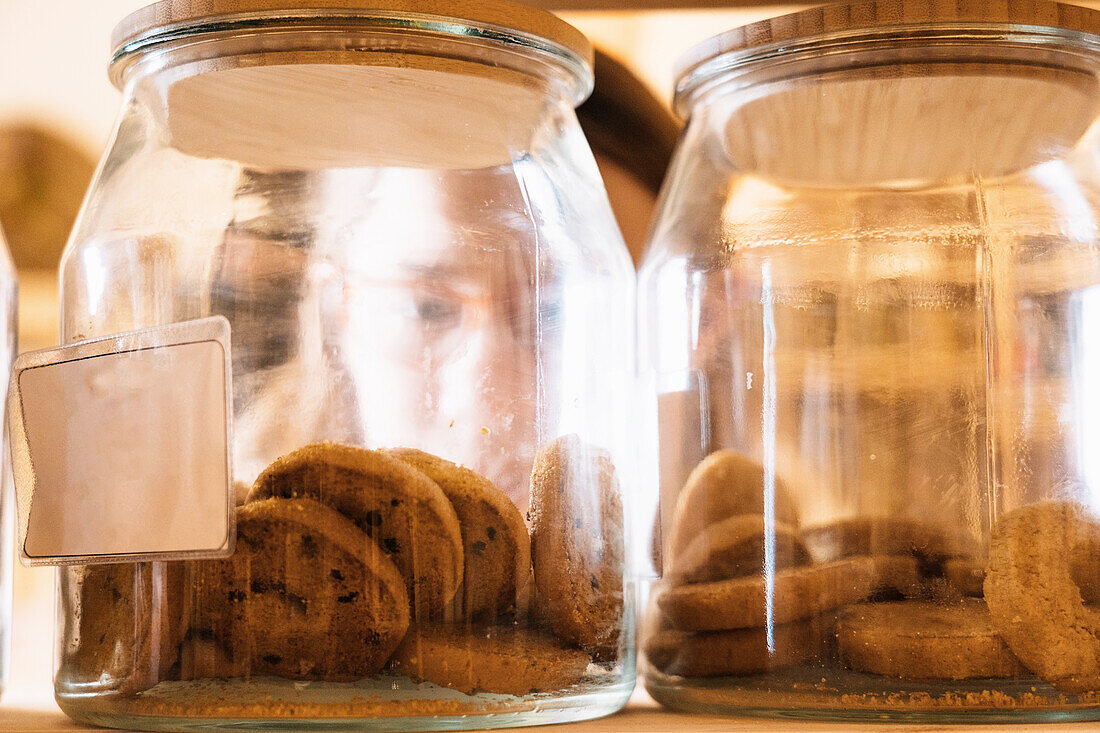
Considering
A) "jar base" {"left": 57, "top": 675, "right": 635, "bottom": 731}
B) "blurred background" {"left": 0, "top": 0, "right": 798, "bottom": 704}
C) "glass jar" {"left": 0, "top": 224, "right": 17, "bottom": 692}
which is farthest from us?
"blurred background" {"left": 0, "top": 0, "right": 798, "bottom": 704}

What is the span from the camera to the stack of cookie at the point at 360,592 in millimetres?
434

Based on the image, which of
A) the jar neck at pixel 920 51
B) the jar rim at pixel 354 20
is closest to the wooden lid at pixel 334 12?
the jar rim at pixel 354 20

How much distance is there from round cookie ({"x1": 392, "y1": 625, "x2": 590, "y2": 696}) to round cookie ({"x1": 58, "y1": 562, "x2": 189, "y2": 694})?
91mm

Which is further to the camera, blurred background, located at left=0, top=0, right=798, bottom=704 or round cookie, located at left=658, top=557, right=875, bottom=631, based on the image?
blurred background, located at left=0, top=0, right=798, bottom=704

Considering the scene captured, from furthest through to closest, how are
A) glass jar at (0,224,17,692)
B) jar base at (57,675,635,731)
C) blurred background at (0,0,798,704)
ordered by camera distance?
blurred background at (0,0,798,704), glass jar at (0,224,17,692), jar base at (57,675,635,731)

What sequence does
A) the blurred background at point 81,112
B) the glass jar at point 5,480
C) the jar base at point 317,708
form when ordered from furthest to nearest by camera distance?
the blurred background at point 81,112 < the glass jar at point 5,480 < the jar base at point 317,708

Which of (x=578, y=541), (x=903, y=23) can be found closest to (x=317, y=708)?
(x=578, y=541)

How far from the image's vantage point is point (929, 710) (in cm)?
46

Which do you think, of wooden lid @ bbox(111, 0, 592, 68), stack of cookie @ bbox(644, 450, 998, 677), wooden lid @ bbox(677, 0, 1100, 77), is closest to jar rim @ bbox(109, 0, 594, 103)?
wooden lid @ bbox(111, 0, 592, 68)

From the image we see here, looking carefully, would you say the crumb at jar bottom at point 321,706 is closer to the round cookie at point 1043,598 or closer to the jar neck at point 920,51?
the round cookie at point 1043,598

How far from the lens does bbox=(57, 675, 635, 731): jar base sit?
43 centimetres

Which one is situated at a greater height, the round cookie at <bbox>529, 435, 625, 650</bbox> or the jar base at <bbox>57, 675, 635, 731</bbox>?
the round cookie at <bbox>529, 435, 625, 650</bbox>

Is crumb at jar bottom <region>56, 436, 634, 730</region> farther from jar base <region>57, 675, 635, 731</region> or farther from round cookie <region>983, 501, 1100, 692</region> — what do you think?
round cookie <region>983, 501, 1100, 692</region>

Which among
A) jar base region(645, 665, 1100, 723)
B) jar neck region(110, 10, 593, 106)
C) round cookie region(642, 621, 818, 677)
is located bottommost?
jar base region(645, 665, 1100, 723)
